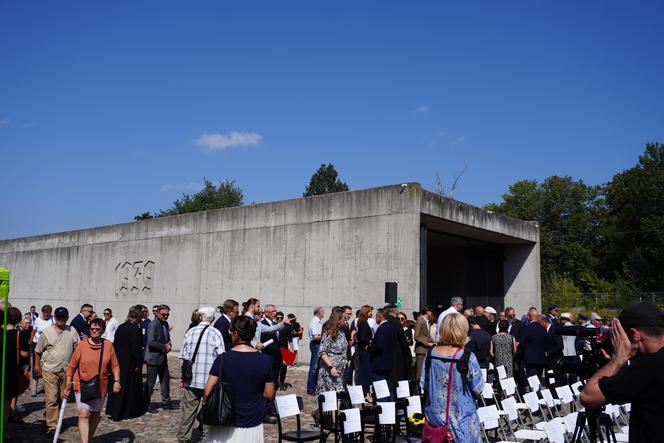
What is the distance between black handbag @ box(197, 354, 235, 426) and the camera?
417cm

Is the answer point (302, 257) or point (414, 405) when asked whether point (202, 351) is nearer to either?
point (414, 405)

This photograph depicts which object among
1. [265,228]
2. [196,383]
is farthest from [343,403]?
[265,228]

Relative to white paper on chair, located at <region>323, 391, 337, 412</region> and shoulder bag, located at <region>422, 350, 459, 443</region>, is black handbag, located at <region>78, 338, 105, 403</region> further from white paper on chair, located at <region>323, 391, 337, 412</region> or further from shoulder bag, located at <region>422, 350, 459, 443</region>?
shoulder bag, located at <region>422, 350, 459, 443</region>

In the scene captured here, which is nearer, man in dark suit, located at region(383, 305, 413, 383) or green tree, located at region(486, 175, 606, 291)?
man in dark suit, located at region(383, 305, 413, 383)

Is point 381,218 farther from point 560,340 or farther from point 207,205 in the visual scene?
point 207,205

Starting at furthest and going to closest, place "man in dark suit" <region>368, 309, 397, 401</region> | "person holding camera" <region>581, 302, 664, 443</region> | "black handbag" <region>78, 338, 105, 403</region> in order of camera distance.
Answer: "man in dark suit" <region>368, 309, 397, 401</region>
"black handbag" <region>78, 338, 105, 403</region>
"person holding camera" <region>581, 302, 664, 443</region>

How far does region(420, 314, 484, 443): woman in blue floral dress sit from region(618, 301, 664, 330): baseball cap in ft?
6.71

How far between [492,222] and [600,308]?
61.5 ft

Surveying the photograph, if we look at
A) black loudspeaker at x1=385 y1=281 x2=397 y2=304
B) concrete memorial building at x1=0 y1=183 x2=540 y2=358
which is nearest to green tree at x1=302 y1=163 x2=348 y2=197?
concrete memorial building at x1=0 y1=183 x2=540 y2=358

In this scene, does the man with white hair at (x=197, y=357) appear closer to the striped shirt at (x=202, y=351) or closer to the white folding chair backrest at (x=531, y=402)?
the striped shirt at (x=202, y=351)

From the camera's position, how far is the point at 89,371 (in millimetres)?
6312

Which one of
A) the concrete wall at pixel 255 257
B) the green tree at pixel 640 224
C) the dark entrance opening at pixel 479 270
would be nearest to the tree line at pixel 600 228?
the green tree at pixel 640 224

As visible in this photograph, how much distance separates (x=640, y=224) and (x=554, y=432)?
1849 inches

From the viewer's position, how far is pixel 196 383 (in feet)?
22.1
